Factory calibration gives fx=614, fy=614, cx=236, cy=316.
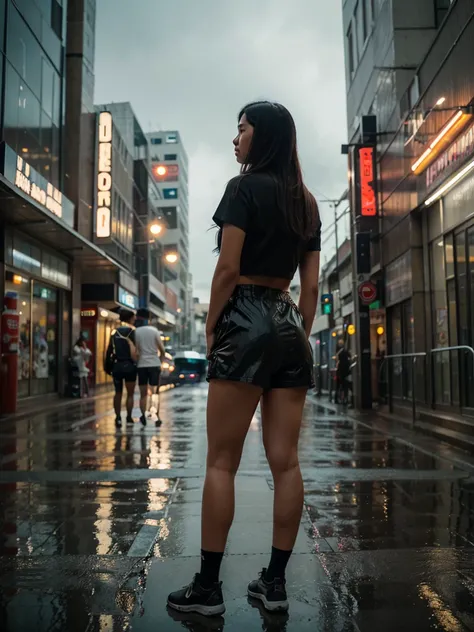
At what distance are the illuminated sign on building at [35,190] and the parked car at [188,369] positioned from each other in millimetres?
18944

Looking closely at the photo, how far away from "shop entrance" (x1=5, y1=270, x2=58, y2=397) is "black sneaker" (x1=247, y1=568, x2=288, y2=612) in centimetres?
1344

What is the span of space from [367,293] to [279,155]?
37.9 feet

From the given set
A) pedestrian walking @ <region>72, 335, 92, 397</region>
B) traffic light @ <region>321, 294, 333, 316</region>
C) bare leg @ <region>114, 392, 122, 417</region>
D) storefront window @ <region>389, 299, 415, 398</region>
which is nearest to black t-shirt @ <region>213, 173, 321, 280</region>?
bare leg @ <region>114, 392, 122, 417</region>

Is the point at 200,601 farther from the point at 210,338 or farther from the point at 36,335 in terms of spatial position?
the point at 36,335

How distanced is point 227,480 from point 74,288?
18526mm

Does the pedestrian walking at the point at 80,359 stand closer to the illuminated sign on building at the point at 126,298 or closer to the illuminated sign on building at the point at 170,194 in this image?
the illuminated sign on building at the point at 126,298

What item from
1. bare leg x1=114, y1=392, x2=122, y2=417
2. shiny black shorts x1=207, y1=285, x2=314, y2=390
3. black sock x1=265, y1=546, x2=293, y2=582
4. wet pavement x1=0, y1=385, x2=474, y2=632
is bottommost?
wet pavement x1=0, y1=385, x2=474, y2=632

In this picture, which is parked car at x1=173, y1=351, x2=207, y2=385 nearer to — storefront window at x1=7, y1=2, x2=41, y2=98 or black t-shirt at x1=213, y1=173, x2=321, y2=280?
storefront window at x1=7, y1=2, x2=41, y2=98

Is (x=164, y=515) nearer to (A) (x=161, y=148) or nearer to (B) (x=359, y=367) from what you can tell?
(B) (x=359, y=367)

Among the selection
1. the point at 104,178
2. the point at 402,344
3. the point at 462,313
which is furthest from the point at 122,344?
the point at 104,178

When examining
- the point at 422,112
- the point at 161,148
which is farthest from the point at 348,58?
the point at 161,148

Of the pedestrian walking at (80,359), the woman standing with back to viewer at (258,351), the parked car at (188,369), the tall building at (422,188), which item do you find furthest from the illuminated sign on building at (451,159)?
the parked car at (188,369)

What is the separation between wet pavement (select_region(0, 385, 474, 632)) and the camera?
2.45 metres

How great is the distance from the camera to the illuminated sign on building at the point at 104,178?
23.3 metres
